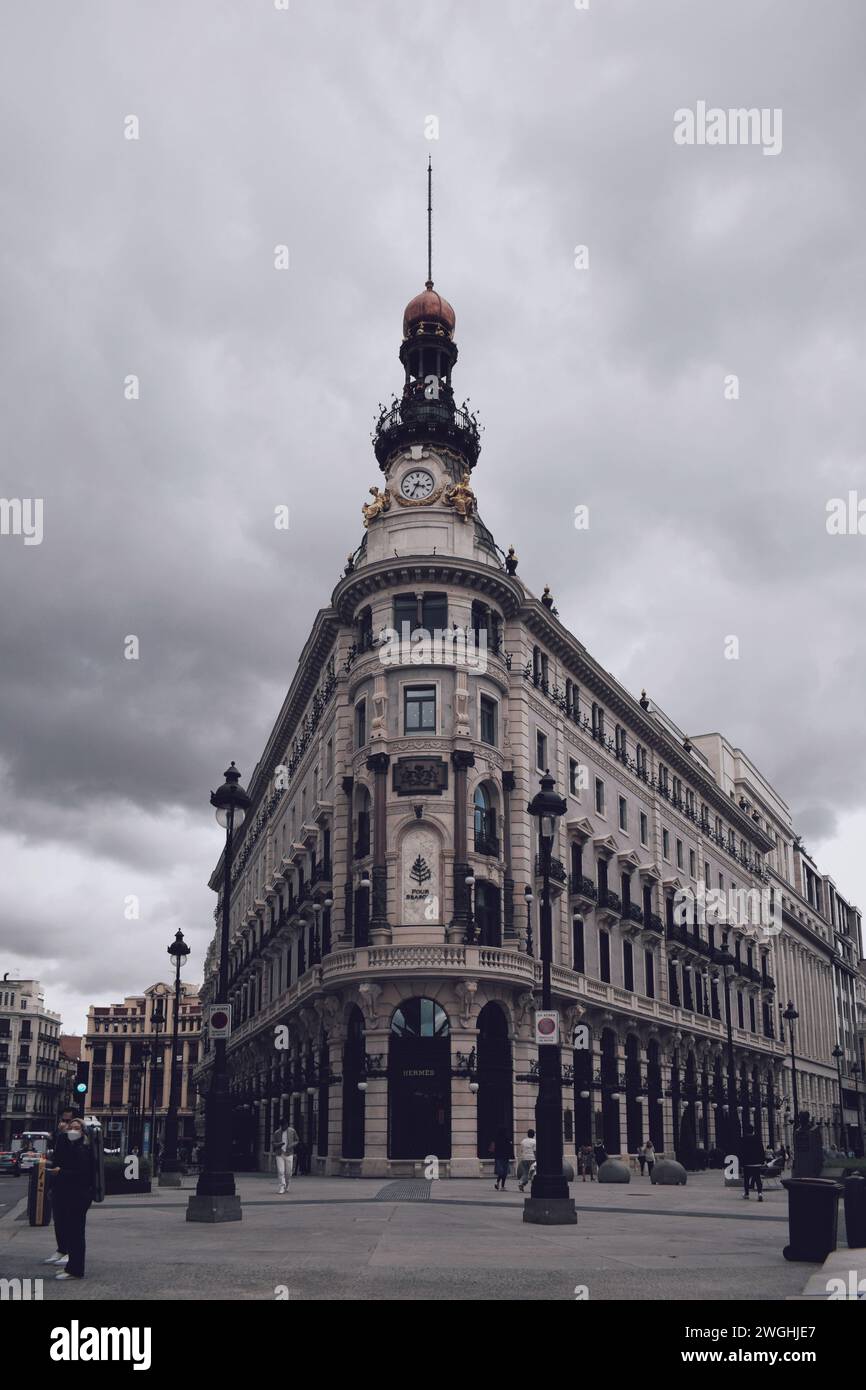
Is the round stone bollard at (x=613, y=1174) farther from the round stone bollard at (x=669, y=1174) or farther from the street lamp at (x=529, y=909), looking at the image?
the street lamp at (x=529, y=909)

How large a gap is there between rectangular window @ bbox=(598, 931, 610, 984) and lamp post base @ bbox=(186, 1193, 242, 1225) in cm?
3153

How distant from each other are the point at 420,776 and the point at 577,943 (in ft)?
39.1

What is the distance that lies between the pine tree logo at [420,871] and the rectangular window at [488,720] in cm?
503

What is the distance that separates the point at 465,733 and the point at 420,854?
14.0ft

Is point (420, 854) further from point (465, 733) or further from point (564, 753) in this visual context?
point (564, 753)

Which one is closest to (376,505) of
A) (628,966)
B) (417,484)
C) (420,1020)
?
(417,484)

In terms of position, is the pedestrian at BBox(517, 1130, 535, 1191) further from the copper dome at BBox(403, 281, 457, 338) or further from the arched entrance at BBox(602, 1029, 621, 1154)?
the copper dome at BBox(403, 281, 457, 338)

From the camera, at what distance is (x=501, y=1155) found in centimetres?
3250

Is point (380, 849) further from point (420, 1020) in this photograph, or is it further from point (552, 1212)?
point (552, 1212)

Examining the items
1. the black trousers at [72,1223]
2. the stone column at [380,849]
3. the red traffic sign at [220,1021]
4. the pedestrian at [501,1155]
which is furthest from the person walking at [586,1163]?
the black trousers at [72,1223]

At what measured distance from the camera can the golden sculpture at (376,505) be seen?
4531 cm

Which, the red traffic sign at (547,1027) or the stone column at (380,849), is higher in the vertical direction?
the stone column at (380,849)
